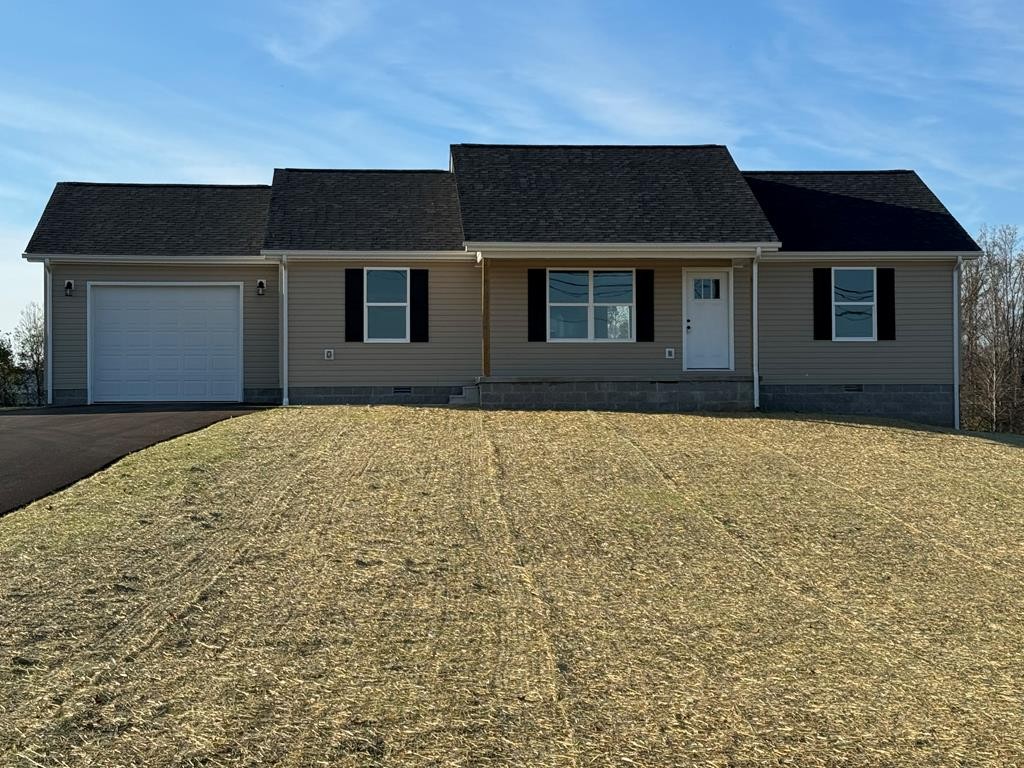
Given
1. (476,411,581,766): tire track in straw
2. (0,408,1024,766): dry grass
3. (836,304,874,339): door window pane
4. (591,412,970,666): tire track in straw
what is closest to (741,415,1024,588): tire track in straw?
(0,408,1024,766): dry grass

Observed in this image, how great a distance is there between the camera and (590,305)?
58.4 feet

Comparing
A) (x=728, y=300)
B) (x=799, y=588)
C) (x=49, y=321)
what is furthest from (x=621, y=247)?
(x=49, y=321)

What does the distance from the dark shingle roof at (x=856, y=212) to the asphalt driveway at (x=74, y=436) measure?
35.3 feet

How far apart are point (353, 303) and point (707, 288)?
645cm

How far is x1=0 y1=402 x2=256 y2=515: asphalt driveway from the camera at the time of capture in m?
9.91

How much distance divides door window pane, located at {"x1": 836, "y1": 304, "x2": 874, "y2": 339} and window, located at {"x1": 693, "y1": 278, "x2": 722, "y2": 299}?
232cm

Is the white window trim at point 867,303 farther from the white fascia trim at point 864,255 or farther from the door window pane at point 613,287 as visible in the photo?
the door window pane at point 613,287

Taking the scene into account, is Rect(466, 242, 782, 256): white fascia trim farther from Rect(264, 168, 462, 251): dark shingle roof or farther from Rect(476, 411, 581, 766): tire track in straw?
Rect(476, 411, 581, 766): tire track in straw

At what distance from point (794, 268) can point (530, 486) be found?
10.1m

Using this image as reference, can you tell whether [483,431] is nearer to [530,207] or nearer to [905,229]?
[530,207]

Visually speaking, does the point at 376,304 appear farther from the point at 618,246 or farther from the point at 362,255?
the point at 618,246

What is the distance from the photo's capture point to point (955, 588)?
7.39 m

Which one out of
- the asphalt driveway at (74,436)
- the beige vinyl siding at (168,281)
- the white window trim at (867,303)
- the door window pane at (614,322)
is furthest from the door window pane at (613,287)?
the asphalt driveway at (74,436)

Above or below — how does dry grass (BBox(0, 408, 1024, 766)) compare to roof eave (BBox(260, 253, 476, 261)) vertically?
below
